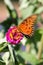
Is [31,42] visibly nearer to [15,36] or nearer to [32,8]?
[32,8]

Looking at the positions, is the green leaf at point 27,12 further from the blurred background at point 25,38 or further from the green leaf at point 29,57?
the green leaf at point 29,57

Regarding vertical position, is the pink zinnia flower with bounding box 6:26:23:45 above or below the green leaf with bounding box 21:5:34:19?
below

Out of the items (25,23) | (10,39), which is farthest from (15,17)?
(10,39)

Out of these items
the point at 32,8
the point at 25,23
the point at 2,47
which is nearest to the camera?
the point at 2,47

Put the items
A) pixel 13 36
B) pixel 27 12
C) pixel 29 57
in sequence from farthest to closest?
pixel 27 12
pixel 29 57
pixel 13 36

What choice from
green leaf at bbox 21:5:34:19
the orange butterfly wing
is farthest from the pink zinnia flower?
green leaf at bbox 21:5:34:19

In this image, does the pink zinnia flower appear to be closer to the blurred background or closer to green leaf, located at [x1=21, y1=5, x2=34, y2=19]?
the blurred background

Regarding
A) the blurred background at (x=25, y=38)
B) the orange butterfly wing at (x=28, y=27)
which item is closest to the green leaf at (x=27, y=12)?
the blurred background at (x=25, y=38)

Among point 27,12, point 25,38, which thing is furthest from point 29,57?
point 27,12

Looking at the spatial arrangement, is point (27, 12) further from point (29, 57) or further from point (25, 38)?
point (29, 57)

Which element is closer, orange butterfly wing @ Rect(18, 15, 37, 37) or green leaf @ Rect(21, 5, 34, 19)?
orange butterfly wing @ Rect(18, 15, 37, 37)

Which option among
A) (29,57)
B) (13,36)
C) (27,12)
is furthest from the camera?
(27,12)
